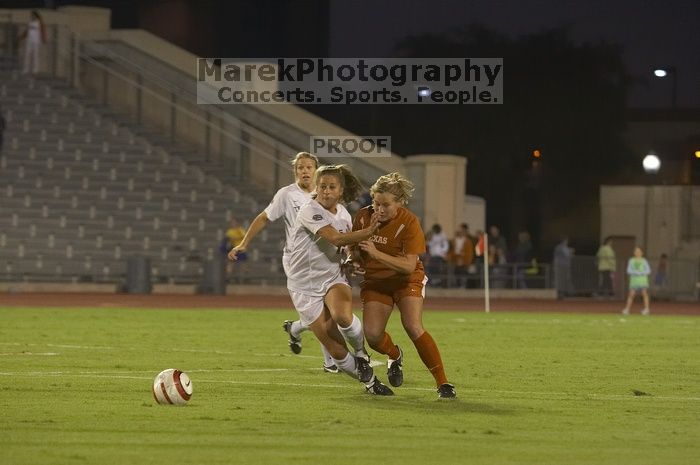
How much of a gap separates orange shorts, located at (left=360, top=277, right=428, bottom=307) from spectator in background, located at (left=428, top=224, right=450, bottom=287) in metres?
23.9

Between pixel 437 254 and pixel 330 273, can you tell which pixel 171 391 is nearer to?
pixel 330 273

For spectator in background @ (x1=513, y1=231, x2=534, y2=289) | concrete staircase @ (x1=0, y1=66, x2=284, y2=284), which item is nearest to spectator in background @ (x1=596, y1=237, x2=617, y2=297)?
spectator in background @ (x1=513, y1=231, x2=534, y2=289)

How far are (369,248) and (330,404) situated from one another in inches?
52.8

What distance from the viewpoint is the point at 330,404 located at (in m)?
12.4

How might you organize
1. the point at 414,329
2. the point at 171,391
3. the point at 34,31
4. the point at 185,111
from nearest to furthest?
the point at 171,391 → the point at 414,329 → the point at 185,111 → the point at 34,31

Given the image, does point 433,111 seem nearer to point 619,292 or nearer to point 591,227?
point 591,227

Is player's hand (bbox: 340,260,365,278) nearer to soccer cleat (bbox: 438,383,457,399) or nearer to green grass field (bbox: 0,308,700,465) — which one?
green grass field (bbox: 0,308,700,465)

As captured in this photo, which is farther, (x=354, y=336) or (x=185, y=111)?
(x=185, y=111)

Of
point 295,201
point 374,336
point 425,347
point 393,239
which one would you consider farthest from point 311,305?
point 295,201

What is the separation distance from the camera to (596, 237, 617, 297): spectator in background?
38.5 m

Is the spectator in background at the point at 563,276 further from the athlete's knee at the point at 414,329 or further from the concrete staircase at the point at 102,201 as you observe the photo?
the athlete's knee at the point at 414,329

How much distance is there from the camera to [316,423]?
10953 mm

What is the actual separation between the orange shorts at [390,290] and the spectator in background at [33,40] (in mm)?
29991

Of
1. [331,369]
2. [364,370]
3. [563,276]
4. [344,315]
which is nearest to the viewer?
[364,370]
